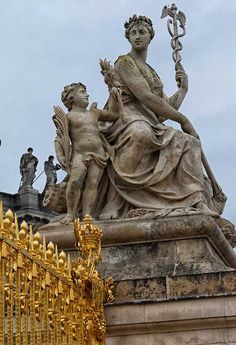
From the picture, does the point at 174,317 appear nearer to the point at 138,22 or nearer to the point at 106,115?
the point at 106,115

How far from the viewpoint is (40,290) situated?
9.23 m

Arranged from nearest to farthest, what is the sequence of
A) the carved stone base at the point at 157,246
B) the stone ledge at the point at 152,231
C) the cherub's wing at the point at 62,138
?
1. the carved stone base at the point at 157,246
2. the stone ledge at the point at 152,231
3. the cherub's wing at the point at 62,138

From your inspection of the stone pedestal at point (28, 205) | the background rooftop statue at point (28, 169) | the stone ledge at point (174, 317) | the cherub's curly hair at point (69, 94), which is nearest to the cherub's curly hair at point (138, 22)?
the cherub's curly hair at point (69, 94)

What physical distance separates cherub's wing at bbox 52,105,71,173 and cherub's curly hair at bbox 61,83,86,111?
0.92 feet

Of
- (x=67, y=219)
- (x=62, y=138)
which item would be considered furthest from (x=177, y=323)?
(x=62, y=138)

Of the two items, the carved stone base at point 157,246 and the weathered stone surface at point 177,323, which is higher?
the carved stone base at point 157,246

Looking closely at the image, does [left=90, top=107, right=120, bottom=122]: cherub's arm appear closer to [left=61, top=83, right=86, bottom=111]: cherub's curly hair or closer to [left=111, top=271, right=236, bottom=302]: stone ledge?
[left=61, top=83, right=86, bottom=111]: cherub's curly hair

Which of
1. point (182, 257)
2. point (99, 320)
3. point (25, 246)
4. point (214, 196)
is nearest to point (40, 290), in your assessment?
point (25, 246)

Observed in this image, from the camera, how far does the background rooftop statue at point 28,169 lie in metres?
42.8

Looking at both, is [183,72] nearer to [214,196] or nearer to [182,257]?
[214,196]

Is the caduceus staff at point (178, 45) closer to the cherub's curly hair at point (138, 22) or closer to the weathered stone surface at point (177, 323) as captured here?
the cherub's curly hair at point (138, 22)

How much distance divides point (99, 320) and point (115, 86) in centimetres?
387

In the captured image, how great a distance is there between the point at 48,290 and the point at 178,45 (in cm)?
642

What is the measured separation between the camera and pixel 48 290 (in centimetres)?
948
